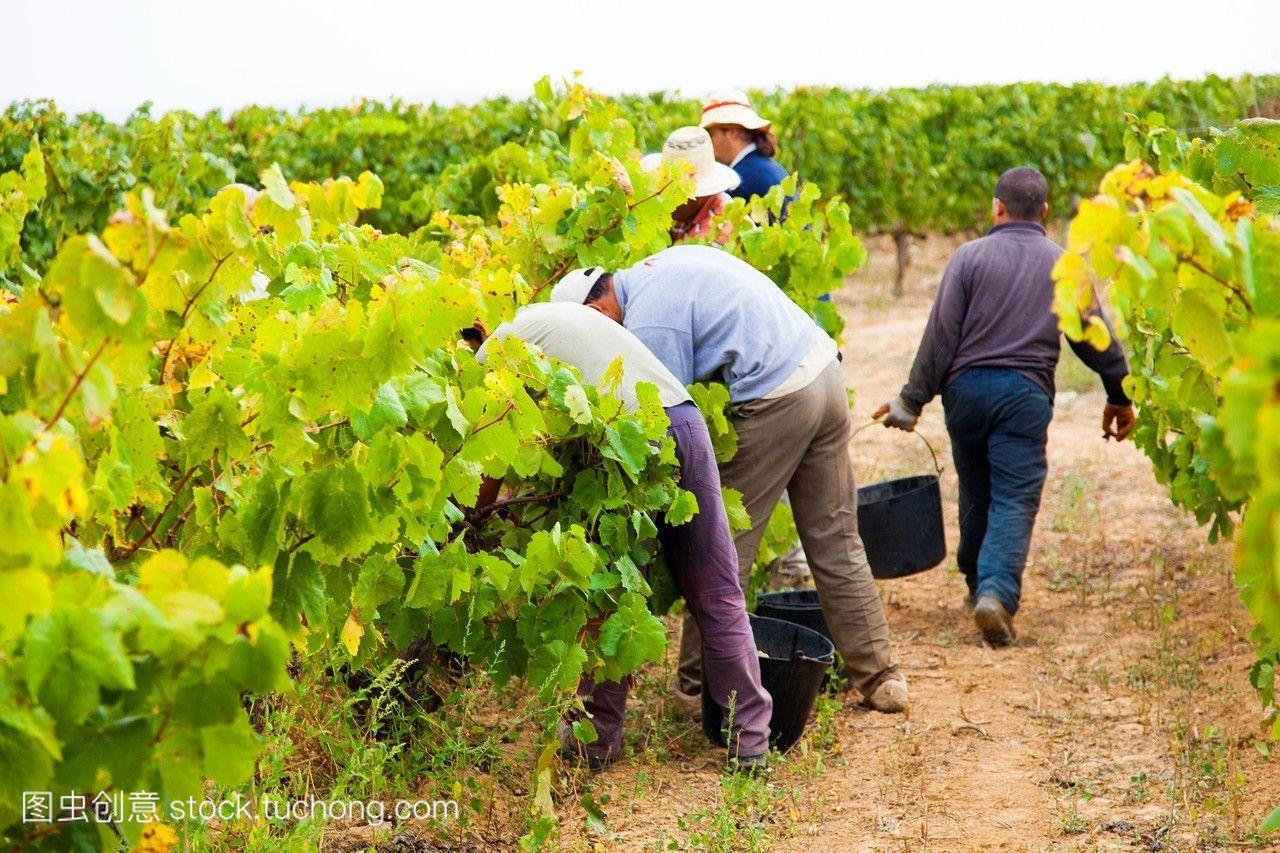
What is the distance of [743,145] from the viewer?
6.20 m

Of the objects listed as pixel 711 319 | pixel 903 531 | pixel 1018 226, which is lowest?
pixel 903 531

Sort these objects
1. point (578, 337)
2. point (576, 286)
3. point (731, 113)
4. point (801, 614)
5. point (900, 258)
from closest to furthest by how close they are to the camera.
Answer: point (578, 337) → point (576, 286) → point (801, 614) → point (731, 113) → point (900, 258)

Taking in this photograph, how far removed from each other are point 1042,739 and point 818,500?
1056 millimetres

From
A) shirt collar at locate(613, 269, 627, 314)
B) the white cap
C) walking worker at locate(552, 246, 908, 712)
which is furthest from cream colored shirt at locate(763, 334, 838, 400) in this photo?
the white cap

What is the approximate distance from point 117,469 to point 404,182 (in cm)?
999

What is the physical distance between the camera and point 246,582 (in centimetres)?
180

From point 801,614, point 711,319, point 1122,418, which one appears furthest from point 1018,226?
point 711,319

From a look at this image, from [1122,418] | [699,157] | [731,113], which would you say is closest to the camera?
[699,157]

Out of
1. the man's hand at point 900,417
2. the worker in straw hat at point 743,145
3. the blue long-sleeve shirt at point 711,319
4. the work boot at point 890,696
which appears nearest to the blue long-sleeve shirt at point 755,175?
the worker in straw hat at point 743,145

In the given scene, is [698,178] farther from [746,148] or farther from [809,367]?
[746,148]

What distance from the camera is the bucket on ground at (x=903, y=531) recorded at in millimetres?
5496

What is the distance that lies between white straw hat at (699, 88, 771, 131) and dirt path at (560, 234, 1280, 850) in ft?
7.22

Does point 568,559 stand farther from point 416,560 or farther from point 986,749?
point 986,749

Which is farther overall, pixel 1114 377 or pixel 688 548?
pixel 1114 377
